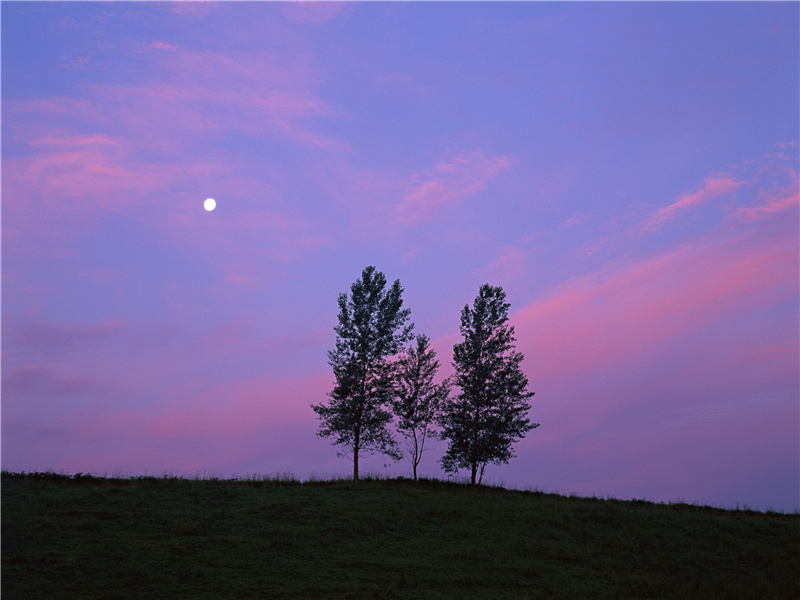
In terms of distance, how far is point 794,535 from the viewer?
3256 centimetres

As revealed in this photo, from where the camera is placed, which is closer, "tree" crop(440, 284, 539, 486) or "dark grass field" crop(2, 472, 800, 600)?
"dark grass field" crop(2, 472, 800, 600)

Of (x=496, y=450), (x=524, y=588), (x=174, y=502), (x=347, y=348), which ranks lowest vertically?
(x=524, y=588)

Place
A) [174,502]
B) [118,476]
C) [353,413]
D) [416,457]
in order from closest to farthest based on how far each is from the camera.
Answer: [174,502] < [118,476] < [353,413] < [416,457]

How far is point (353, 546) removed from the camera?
77.8ft

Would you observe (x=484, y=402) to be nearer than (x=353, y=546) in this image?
No

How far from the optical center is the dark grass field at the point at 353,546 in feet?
62.2

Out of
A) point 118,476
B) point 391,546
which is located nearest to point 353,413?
point 118,476

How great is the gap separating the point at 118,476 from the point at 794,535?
38.7m

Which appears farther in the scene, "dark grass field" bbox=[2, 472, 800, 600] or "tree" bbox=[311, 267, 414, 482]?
"tree" bbox=[311, 267, 414, 482]

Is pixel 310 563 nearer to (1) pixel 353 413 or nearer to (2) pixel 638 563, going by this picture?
(2) pixel 638 563

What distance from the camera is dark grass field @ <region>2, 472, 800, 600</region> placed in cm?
1895

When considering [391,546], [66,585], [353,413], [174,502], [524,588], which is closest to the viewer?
[66,585]

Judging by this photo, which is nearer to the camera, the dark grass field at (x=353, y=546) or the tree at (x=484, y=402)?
the dark grass field at (x=353, y=546)

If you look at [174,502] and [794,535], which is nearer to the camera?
[174,502]
